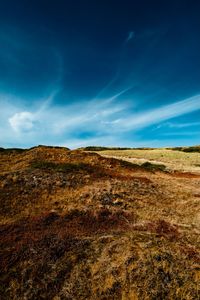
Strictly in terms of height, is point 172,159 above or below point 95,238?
above

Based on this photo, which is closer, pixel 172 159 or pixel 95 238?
pixel 95 238

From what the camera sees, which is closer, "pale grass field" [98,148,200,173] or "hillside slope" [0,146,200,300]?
"hillside slope" [0,146,200,300]

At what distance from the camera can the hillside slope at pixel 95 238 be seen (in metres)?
10.5

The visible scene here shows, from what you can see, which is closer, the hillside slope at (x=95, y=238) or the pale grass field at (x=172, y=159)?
the hillside slope at (x=95, y=238)

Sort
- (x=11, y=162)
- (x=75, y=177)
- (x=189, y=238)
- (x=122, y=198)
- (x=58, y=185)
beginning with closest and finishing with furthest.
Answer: (x=189, y=238) < (x=122, y=198) < (x=58, y=185) < (x=75, y=177) < (x=11, y=162)

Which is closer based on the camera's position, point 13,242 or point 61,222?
point 13,242

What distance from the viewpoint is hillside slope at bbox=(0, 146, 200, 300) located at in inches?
412

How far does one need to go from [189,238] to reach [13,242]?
10.7 metres

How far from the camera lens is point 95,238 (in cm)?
1427

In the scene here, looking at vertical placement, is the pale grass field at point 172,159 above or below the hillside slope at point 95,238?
above

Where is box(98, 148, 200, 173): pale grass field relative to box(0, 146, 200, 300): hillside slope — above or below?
above

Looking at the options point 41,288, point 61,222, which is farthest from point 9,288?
point 61,222

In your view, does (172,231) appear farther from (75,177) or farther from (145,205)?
(75,177)

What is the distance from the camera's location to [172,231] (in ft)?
53.4
